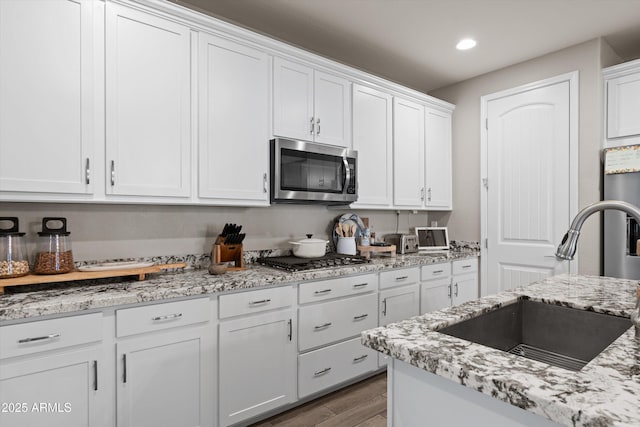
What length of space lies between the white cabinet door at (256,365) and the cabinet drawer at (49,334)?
2.01 ft

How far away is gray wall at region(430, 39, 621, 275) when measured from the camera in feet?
9.75

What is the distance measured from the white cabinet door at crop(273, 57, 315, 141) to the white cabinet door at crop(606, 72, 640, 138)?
249 centimetres

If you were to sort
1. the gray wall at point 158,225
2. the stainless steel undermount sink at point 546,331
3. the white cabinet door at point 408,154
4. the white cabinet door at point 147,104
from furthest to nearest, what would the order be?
the white cabinet door at point 408,154, the gray wall at point 158,225, the white cabinet door at point 147,104, the stainless steel undermount sink at point 546,331

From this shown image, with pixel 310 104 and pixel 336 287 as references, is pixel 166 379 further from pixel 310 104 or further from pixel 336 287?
pixel 310 104

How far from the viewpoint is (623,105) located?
2918 millimetres

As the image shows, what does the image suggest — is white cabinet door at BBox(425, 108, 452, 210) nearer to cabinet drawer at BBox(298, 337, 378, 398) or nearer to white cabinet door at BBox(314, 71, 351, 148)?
white cabinet door at BBox(314, 71, 351, 148)

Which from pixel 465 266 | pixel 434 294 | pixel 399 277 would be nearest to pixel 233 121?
pixel 399 277

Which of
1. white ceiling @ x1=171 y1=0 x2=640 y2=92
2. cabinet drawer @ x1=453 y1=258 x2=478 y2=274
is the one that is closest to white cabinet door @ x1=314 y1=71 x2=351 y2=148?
white ceiling @ x1=171 y1=0 x2=640 y2=92

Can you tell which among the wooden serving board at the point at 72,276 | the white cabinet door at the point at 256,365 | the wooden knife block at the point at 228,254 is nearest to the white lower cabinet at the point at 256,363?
the white cabinet door at the point at 256,365

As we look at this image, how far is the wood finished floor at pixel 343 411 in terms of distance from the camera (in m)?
2.19

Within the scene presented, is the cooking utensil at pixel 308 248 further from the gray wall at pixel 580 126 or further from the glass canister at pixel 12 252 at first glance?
the gray wall at pixel 580 126

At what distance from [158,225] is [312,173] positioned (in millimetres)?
1117

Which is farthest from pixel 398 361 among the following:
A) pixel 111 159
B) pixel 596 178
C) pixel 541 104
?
pixel 541 104

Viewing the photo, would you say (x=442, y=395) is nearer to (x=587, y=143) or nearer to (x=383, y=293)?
(x=383, y=293)
